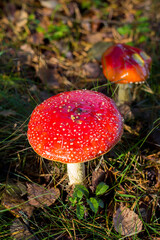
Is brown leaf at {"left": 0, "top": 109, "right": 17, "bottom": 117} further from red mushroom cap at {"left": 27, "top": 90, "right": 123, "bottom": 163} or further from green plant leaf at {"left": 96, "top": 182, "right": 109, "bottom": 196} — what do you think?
green plant leaf at {"left": 96, "top": 182, "right": 109, "bottom": 196}

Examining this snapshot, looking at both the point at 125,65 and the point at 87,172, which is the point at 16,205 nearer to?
the point at 87,172

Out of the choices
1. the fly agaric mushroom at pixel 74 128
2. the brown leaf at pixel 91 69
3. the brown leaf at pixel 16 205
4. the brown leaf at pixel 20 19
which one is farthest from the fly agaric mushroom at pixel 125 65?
the brown leaf at pixel 20 19

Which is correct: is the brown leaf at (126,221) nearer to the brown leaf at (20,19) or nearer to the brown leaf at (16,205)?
the brown leaf at (16,205)

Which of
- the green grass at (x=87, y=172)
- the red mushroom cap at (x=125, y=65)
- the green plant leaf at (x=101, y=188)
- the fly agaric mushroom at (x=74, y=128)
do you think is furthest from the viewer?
the red mushroom cap at (x=125, y=65)

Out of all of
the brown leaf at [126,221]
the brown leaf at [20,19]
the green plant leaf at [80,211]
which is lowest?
the brown leaf at [126,221]

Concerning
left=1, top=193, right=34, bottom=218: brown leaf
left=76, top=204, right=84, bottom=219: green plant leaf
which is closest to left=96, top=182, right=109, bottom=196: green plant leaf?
left=76, top=204, right=84, bottom=219: green plant leaf

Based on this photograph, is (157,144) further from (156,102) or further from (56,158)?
(56,158)

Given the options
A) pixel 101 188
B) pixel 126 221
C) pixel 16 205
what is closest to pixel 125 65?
pixel 101 188
